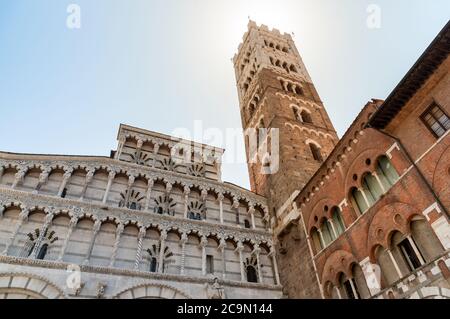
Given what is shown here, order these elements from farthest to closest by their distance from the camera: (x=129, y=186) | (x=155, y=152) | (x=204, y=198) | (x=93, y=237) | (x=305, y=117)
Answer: (x=305, y=117), (x=155, y=152), (x=204, y=198), (x=129, y=186), (x=93, y=237)

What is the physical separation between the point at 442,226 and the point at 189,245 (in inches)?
390

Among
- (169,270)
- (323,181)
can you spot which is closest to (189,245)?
(169,270)

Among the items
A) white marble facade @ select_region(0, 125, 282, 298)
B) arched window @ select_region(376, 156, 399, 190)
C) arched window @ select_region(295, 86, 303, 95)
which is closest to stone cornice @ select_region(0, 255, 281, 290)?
white marble facade @ select_region(0, 125, 282, 298)

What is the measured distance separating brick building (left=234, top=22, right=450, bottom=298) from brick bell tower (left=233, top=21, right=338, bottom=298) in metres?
0.09

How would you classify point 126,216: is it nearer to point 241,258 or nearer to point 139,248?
point 139,248

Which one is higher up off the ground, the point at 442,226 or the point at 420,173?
the point at 420,173

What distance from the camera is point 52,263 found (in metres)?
11.3

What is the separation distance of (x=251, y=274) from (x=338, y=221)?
489 cm

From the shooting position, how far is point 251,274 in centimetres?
1475

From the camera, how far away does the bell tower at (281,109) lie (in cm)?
1825

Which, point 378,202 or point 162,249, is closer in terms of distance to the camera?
point 378,202

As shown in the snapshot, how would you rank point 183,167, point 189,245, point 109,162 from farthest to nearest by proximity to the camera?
point 183,167, point 109,162, point 189,245

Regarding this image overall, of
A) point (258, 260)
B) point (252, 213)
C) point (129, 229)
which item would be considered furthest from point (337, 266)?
point (129, 229)

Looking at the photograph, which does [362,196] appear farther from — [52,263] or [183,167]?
[52,263]
